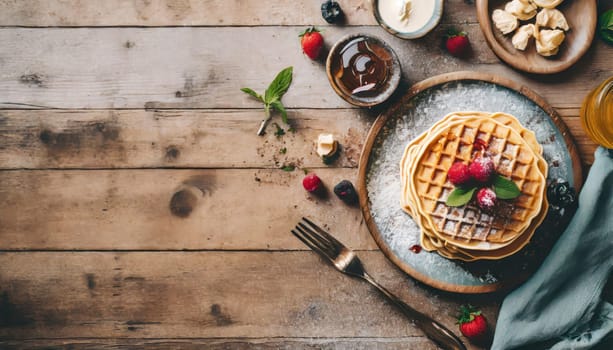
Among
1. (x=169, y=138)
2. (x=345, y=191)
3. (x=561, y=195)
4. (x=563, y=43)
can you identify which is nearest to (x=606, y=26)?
(x=563, y=43)

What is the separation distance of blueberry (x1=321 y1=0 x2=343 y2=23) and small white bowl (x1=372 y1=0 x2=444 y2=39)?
0.47ft

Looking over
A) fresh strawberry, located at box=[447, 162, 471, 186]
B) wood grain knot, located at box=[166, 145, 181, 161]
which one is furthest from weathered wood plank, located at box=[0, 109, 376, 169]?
fresh strawberry, located at box=[447, 162, 471, 186]

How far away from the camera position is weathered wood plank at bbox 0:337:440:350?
210 cm

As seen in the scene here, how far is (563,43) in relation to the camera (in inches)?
78.8

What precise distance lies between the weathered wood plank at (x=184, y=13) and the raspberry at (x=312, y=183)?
2.04 feet

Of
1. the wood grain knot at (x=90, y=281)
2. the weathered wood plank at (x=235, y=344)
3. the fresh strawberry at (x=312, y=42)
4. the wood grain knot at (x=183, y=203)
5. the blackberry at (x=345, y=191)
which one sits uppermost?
the fresh strawberry at (x=312, y=42)

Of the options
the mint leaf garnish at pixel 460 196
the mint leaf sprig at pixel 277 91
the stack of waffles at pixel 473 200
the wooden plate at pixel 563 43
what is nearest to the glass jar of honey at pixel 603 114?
the wooden plate at pixel 563 43

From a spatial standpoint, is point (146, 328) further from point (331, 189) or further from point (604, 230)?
point (604, 230)

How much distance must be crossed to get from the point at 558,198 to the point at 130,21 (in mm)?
1793

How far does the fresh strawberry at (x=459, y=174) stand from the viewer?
1.72 meters

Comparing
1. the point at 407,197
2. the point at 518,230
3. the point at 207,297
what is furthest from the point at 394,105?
the point at 207,297

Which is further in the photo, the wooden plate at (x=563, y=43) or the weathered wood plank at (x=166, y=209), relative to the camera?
the weathered wood plank at (x=166, y=209)

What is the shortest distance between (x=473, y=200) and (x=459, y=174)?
0.44 feet

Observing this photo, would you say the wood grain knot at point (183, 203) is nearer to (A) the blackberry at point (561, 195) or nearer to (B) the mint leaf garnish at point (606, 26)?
(A) the blackberry at point (561, 195)
